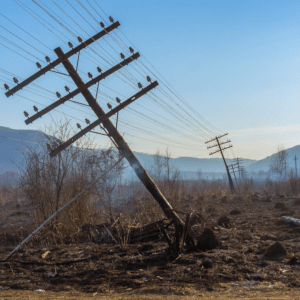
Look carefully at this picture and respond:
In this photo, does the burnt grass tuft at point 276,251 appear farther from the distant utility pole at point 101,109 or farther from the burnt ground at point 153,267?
the distant utility pole at point 101,109

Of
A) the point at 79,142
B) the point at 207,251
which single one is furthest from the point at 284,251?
the point at 79,142

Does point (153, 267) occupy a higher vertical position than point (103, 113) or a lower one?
lower

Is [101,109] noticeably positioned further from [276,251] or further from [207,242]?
[276,251]

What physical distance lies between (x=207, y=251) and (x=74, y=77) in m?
6.69

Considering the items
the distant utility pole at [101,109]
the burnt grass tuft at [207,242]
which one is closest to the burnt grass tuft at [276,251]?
the burnt grass tuft at [207,242]

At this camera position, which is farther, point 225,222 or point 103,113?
point 225,222

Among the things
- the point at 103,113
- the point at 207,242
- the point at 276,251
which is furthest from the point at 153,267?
the point at 103,113

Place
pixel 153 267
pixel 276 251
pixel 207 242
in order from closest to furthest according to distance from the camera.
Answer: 1. pixel 153 267
2. pixel 276 251
3. pixel 207 242

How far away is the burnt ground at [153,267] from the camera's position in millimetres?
6182

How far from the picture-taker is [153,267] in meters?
7.58

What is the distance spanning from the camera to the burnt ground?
20.3 feet

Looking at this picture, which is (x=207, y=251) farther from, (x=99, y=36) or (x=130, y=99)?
(x=99, y=36)

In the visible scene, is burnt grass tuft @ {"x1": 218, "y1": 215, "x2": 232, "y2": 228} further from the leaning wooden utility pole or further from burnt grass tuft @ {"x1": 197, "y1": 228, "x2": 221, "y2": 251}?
the leaning wooden utility pole

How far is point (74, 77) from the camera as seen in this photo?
33.1 ft
